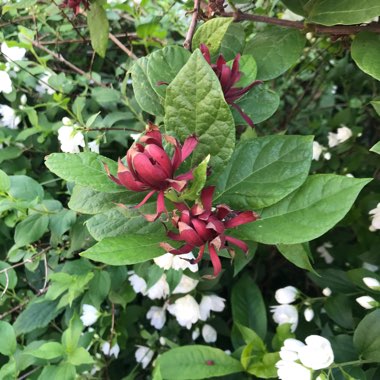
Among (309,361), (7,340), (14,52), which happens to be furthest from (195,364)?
(14,52)

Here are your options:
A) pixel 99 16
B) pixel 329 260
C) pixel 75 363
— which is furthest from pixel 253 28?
pixel 75 363

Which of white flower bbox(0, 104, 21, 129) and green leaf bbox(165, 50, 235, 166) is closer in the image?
green leaf bbox(165, 50, 235, 166)

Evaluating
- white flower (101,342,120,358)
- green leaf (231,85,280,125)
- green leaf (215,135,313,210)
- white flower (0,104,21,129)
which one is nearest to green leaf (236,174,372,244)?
green leaf (215,135,313,210)

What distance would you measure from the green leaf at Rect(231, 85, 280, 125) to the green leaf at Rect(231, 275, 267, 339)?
0.51 meters

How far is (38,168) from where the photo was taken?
1.21 metres

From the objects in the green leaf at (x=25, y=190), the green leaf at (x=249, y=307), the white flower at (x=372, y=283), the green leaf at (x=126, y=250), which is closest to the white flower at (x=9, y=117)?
the green leaf at (x=25, y=190)

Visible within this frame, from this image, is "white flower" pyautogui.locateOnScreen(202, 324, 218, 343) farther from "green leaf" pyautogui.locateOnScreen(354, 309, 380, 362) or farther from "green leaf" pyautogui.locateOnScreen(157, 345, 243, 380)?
"green leaf" pyautogui.locateOnScreen(354, 309, 380, 362)

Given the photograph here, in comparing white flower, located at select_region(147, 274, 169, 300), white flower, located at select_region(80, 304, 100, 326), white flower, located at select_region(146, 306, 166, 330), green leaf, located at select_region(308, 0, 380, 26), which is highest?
green leaf, located at select_region(308, 0, 380, 26)

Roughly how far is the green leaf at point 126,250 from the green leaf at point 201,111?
10 centimetres

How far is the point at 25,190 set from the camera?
0.86 m

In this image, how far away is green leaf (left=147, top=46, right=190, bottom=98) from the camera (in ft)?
1.87

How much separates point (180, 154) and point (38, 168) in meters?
0.85

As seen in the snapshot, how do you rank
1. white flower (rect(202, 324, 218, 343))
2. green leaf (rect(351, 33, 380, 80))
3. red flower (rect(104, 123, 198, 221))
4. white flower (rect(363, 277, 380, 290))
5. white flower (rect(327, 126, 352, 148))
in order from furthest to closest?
white flower (rect(327, 126, 352, 148)), white flower (rect(202, 324, 218, 343)), white flower (rect(363, 277, 380, 290)), green leaf (rect(351, 33, 380, 80)), red flower (rect(104, 123, 198, 221))

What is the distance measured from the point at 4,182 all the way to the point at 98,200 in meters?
0.33
